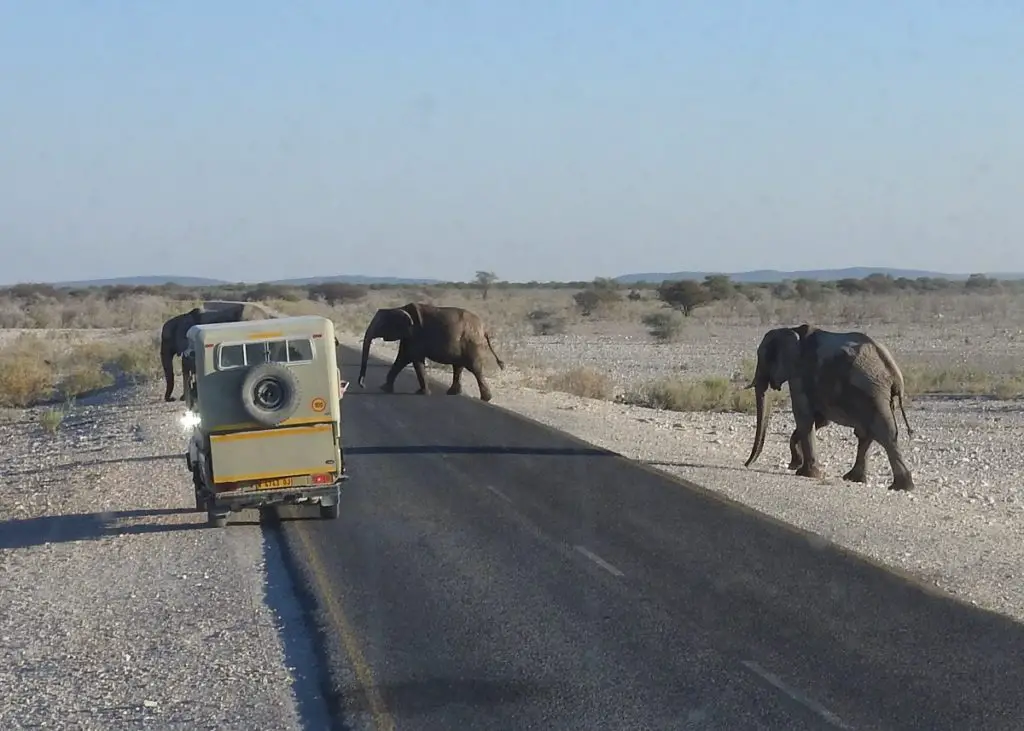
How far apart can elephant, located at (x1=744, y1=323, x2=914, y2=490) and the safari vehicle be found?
278 inches

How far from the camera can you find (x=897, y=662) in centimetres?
891

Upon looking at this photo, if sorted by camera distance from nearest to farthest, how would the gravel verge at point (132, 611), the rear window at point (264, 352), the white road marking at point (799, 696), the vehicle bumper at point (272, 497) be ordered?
the white road marking at point (799, 696) < the gravel verge at point (132, 611) < the vehicle bumper at point (272, 497) < the rear window at point (264, 352)

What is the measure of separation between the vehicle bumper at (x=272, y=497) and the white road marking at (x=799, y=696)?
20.4ft

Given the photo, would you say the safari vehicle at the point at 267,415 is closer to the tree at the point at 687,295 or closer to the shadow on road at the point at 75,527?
the shadow on road at the point at 75,527

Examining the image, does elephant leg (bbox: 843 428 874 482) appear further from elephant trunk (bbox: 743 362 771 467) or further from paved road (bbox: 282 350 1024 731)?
paved road (bbox: 282 350 1024 731)

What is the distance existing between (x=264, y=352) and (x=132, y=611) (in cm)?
362

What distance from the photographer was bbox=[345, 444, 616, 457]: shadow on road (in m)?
19.7

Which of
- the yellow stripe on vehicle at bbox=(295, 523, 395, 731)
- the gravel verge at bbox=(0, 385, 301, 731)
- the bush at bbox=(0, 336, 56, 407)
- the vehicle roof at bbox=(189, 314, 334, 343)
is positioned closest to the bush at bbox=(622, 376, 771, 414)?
the gravel verge at bbox=(0, 385, 301, 731)

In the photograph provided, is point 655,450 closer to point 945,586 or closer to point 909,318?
point 945,586

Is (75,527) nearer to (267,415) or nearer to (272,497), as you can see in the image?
(272,497)

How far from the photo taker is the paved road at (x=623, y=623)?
809 cm

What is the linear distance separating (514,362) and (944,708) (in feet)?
108

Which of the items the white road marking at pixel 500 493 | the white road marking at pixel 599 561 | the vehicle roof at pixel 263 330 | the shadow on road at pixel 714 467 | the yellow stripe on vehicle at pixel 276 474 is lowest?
the shadow on road at pixel 714 467

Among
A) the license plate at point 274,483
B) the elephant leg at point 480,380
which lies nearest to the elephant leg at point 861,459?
the license plate at point 274,483
